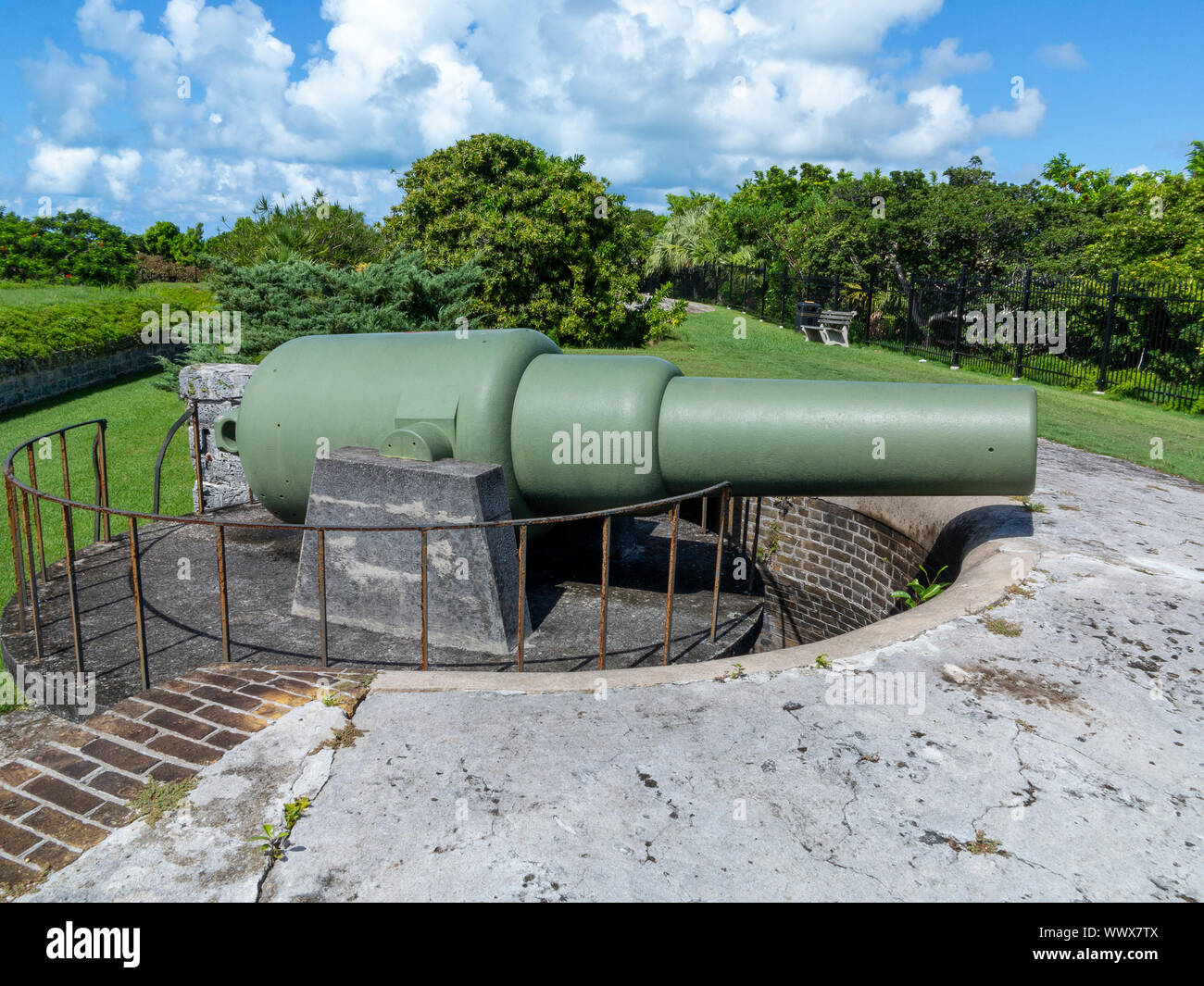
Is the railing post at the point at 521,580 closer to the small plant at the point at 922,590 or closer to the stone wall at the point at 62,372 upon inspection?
the small plant at the point at 922,590

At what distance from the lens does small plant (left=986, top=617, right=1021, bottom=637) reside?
13.9 ft

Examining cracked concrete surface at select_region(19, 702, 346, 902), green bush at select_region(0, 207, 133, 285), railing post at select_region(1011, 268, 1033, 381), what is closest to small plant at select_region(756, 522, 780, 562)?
cracked concrete surface at select_region(19, 702, 346, 902)

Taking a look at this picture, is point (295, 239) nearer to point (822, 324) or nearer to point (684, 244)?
point (822, 324)

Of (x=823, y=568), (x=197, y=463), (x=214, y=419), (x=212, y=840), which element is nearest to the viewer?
(x=212, y=840)

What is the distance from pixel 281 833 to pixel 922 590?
4772 mm

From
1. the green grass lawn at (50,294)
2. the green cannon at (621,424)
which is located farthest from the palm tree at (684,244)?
the green cannon at (621,424)

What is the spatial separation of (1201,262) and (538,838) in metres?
17.6

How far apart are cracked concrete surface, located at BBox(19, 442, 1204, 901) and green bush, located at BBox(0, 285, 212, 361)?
14984 millimetres

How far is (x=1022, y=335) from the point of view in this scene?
16.7 metres

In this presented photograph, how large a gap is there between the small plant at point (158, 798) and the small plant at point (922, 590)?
4118mm

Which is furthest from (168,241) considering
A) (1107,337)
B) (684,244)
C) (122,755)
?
(122,755)
